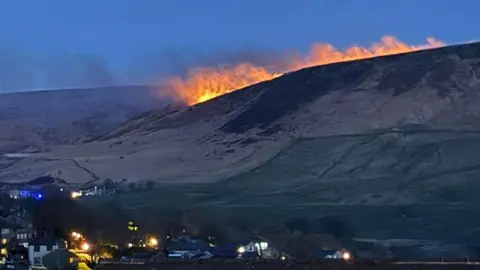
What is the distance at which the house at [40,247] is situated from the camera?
3919 cm

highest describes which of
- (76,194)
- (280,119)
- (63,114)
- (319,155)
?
(63,114)

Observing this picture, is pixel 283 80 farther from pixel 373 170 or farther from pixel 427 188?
pixel 427 188

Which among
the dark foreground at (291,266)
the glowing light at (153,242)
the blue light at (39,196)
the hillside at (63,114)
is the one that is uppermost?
the hillside at (63,114)

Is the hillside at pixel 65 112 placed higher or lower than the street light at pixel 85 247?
higher

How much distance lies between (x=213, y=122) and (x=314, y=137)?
1727 cm

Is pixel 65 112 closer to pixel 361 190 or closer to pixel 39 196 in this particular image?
pixel 361 190

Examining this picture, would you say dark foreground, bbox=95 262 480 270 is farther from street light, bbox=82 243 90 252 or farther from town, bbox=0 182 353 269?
street light, bbox=82 243 90 252

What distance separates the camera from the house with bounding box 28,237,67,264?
3919cm

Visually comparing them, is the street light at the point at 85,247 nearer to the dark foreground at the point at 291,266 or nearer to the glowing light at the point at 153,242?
the glowing light at the point at 153,242

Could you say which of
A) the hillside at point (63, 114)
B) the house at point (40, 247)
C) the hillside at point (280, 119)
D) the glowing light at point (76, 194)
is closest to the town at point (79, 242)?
the house at point (40, 247)

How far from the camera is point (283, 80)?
124 meters

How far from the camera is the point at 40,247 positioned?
1581 inches

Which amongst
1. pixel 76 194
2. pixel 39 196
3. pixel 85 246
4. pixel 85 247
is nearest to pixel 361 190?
pixel 76 194

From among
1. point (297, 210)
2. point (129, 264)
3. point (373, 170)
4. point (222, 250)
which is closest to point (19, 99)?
point (373, 170)
